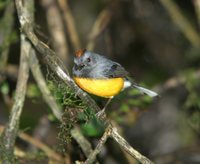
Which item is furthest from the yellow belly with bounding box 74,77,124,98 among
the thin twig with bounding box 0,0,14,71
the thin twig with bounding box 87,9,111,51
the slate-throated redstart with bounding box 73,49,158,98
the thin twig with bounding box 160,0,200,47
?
the thin twig with bounding box 160,0,200,47

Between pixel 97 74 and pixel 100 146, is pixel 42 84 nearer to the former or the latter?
pixel 97 74

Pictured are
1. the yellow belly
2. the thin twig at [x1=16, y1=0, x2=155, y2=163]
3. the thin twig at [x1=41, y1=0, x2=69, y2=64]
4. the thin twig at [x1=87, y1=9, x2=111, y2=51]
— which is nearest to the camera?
the thin twig at [x1=16, y1=0, x2=155, y2=163]

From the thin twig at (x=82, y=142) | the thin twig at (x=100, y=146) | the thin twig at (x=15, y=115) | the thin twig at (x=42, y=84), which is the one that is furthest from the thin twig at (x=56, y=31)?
the thin twig at (x=100, y=146)

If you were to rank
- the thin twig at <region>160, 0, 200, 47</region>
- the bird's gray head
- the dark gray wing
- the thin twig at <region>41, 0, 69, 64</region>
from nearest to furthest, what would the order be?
the bird's gray head → the dark gray wing → the thin twig at <region>41, 0, 69, 64</region> → the thin twig at <region>160, 0, 200, 47</region>

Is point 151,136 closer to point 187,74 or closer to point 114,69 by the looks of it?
point 187,74

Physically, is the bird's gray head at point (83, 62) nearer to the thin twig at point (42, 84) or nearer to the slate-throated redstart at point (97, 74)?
the slate-throated redstart at point (97, 74)

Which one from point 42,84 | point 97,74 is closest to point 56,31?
point 42,84

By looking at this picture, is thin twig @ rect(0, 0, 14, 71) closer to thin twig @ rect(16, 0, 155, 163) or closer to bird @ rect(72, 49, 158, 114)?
bird @ rect(72, 49, 158, 114)
